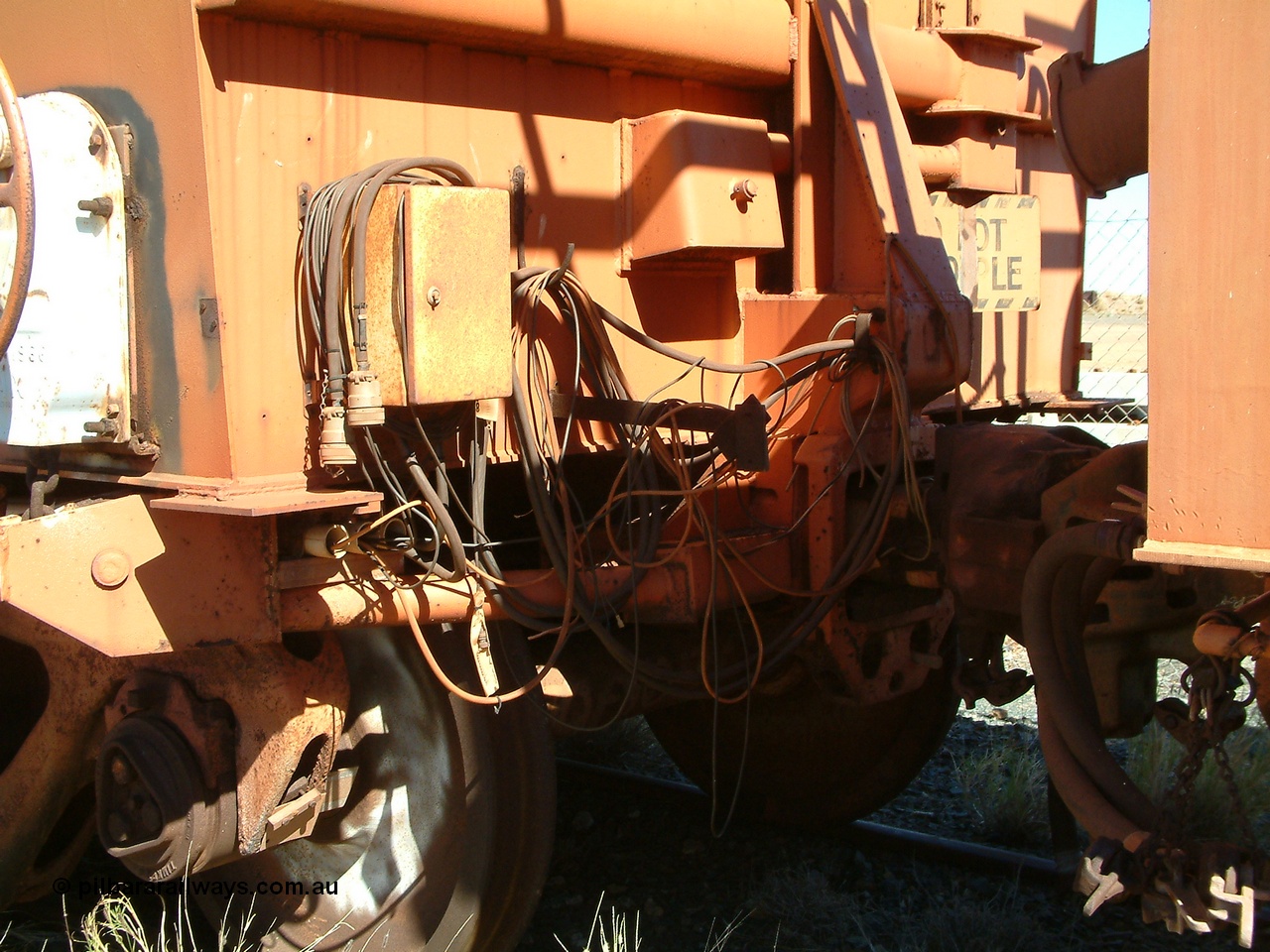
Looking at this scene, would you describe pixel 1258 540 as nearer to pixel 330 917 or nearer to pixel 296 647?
pixel 296 647

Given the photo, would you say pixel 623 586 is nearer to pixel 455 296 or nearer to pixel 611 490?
pixel 611 490

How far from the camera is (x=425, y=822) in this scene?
3.09 m

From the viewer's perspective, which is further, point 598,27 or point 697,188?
point 697,188

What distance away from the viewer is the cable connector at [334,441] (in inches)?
97.3

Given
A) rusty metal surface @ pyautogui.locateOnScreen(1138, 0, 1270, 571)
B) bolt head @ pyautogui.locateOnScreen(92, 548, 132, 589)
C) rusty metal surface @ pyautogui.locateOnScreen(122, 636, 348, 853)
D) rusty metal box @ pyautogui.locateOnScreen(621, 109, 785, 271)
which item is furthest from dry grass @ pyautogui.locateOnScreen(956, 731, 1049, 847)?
bolt head @ pyautogui.locateOnScreen(92, 548, 132, 589)

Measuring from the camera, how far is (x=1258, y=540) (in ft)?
5.51

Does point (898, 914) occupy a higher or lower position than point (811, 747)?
lower

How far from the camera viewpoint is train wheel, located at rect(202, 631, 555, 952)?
300cm

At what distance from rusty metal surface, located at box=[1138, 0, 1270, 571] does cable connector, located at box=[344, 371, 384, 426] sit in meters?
1.42

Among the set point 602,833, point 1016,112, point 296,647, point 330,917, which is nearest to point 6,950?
point 330,917

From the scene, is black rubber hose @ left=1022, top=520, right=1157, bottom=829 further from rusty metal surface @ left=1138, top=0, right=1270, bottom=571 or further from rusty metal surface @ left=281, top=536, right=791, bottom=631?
rusty metal surface @ left=281, top=536, right=791, bottom=631

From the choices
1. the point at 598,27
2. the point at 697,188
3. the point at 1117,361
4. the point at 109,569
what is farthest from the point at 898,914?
the point at 1117,361

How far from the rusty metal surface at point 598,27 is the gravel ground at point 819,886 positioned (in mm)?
2133

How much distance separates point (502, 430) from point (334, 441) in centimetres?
52
